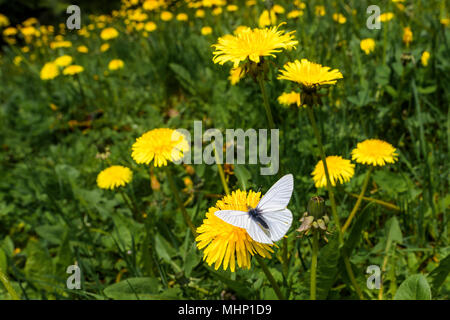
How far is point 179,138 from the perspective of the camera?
121cm

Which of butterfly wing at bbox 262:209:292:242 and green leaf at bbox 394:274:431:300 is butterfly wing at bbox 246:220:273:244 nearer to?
butterfly wing at bbox 262:209:292:242

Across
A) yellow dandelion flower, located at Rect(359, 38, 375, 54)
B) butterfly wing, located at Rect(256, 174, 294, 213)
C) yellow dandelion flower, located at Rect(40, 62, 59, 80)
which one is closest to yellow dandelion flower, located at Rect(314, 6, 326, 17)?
yellow dandelion flower, located at Rect(359, 38, 375, 54)

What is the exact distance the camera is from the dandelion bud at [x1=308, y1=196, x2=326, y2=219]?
79 centimetres

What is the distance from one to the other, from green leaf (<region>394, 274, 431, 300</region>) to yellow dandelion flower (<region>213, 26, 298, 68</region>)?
2.35 ft

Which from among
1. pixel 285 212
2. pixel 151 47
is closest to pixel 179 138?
pixel 285 212

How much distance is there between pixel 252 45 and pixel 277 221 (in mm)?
473

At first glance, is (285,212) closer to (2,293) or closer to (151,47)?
(2,293)

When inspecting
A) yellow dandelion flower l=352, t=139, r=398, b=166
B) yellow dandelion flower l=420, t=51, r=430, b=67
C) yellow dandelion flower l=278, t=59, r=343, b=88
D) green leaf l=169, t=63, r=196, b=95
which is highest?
green leaf l=169, t=63, r=196, b=95

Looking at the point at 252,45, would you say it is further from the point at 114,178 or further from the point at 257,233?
the point at 114,178

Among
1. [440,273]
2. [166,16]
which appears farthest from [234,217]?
[166,16]

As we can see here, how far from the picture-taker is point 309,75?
89cm

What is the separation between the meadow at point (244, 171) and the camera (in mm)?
958

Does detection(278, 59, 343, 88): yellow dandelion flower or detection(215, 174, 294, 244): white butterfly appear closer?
detection(215, 174, 294, 244): white butterfly

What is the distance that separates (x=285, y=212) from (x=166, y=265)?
2.88 feet
